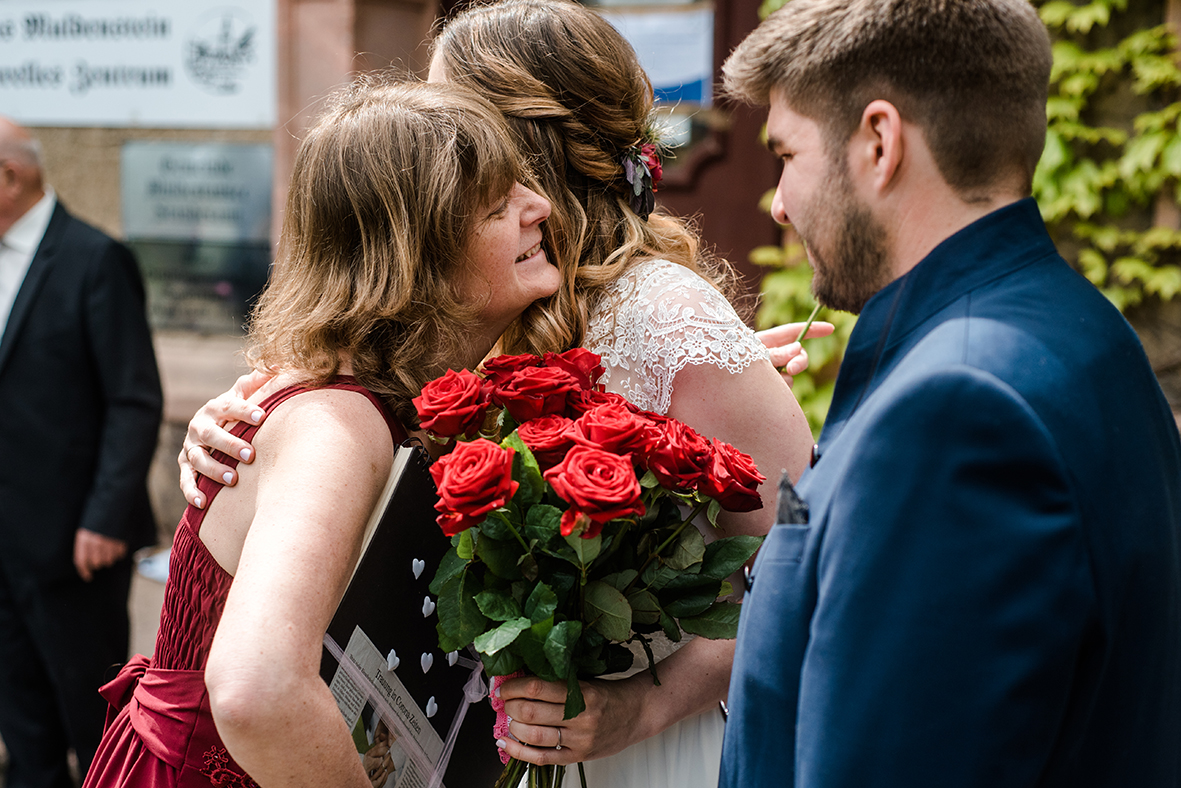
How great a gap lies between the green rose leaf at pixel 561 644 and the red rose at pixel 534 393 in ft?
0.90

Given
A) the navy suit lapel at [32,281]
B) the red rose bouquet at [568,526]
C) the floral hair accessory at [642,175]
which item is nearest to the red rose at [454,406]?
the red rose bouquet at [568,526]

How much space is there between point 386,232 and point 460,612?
606mm

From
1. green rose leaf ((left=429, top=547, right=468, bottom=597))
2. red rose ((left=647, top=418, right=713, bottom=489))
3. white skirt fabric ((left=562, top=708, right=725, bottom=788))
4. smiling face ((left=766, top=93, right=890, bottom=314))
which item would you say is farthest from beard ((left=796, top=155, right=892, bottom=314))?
white skirt fabric ((left=562, top=708, right=725, bottom=788))

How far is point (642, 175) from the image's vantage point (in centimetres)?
182

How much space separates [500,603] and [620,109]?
0.96 metres

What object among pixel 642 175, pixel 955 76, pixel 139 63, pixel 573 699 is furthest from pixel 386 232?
pixel 139 63

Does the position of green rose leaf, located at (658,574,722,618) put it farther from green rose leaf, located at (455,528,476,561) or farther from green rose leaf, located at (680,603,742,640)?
green rose leaf, located at (455,528,476,561)

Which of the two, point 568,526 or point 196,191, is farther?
point 196,191

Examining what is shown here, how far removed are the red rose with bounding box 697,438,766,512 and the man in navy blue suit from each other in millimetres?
166

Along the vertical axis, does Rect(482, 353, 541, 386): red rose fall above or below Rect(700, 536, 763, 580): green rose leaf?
above

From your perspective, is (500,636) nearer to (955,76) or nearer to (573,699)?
(573,699)

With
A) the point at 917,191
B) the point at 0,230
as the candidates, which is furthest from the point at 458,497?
the point at 0,230

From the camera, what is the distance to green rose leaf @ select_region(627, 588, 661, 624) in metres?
1.28

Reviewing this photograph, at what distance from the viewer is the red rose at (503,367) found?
1.36 metres
